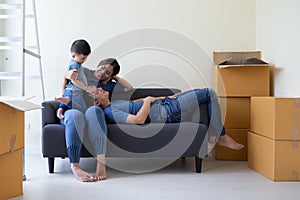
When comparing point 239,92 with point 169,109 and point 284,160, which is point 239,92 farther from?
point 284,160

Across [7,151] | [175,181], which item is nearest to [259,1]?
[175,181]

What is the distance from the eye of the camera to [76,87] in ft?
9.30

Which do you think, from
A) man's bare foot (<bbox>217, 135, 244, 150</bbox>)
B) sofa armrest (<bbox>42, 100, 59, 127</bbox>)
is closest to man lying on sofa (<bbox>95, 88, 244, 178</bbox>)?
man's bare foot (<bbox>217, 135, 244, 150</bbox>)

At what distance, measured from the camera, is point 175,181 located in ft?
8.22

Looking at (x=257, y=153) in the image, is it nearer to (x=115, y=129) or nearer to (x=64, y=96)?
(x=115, y=129)

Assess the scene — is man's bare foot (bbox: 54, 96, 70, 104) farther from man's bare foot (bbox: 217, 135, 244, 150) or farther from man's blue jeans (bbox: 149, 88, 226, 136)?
man's bare foot (bbox: 217, 135, 244, 150)

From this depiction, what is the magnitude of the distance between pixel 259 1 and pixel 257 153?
5.41 ft

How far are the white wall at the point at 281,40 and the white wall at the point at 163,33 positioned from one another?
23 centimetres

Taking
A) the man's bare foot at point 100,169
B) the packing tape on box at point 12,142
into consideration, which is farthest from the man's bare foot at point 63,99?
the packing tape on box at point 12,142

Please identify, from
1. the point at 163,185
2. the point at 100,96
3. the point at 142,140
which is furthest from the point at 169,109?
the point at 163,185

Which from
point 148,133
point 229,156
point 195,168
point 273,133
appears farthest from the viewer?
point 229,156

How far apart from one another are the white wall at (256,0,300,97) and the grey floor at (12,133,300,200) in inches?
31.1

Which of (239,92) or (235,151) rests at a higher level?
(239,92)

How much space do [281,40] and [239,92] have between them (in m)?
0.57
